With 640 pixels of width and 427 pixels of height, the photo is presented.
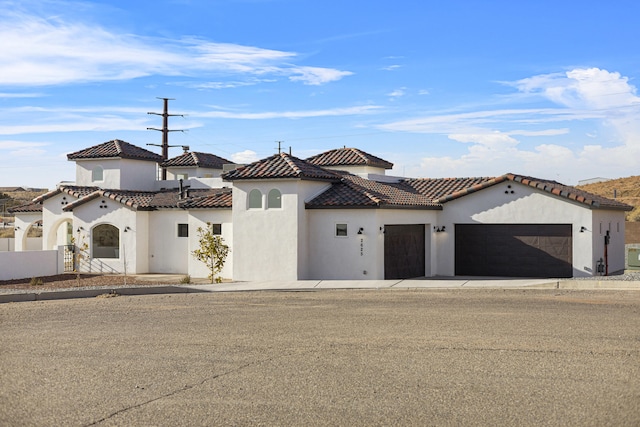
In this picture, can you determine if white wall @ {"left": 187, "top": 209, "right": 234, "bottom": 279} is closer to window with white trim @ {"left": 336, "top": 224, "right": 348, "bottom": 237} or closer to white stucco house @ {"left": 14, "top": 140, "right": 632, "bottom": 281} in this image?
white stucco house @ {"left": 14, "top": 140, "right": 632, "bottom": 281}

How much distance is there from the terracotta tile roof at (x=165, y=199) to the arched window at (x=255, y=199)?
1784 millimetres

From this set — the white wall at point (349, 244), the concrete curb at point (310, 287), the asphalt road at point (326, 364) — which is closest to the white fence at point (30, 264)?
the concrete curb at point (310, 287)

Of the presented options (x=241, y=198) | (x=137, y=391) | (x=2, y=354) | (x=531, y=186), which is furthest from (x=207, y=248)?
(x=137, y=391)

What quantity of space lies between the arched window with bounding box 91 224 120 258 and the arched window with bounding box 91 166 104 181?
228 inches

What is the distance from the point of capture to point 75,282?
30766mm

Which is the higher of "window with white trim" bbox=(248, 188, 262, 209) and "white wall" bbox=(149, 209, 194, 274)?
"window with white trim" bbox=(248, 188, 262, 209)

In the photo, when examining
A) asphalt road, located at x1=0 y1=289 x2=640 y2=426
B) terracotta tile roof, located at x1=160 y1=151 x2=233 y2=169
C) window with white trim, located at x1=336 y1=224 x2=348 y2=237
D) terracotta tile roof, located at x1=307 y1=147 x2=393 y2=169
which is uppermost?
terracotta tile roof, located at x1=160 y1=151 x2=233 y2=169

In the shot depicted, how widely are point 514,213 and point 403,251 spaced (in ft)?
15.7

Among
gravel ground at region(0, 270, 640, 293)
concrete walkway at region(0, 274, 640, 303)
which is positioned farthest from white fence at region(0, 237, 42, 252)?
concrete walkway at region(0, 274, 640, 303)

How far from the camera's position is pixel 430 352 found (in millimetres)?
13586

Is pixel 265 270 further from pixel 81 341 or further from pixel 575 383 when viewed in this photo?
pixel 575 383

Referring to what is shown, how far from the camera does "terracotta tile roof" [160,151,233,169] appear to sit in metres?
50.8

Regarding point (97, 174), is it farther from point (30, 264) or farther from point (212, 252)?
point (212, 252)

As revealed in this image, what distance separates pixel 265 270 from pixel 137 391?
18675 millimetres
